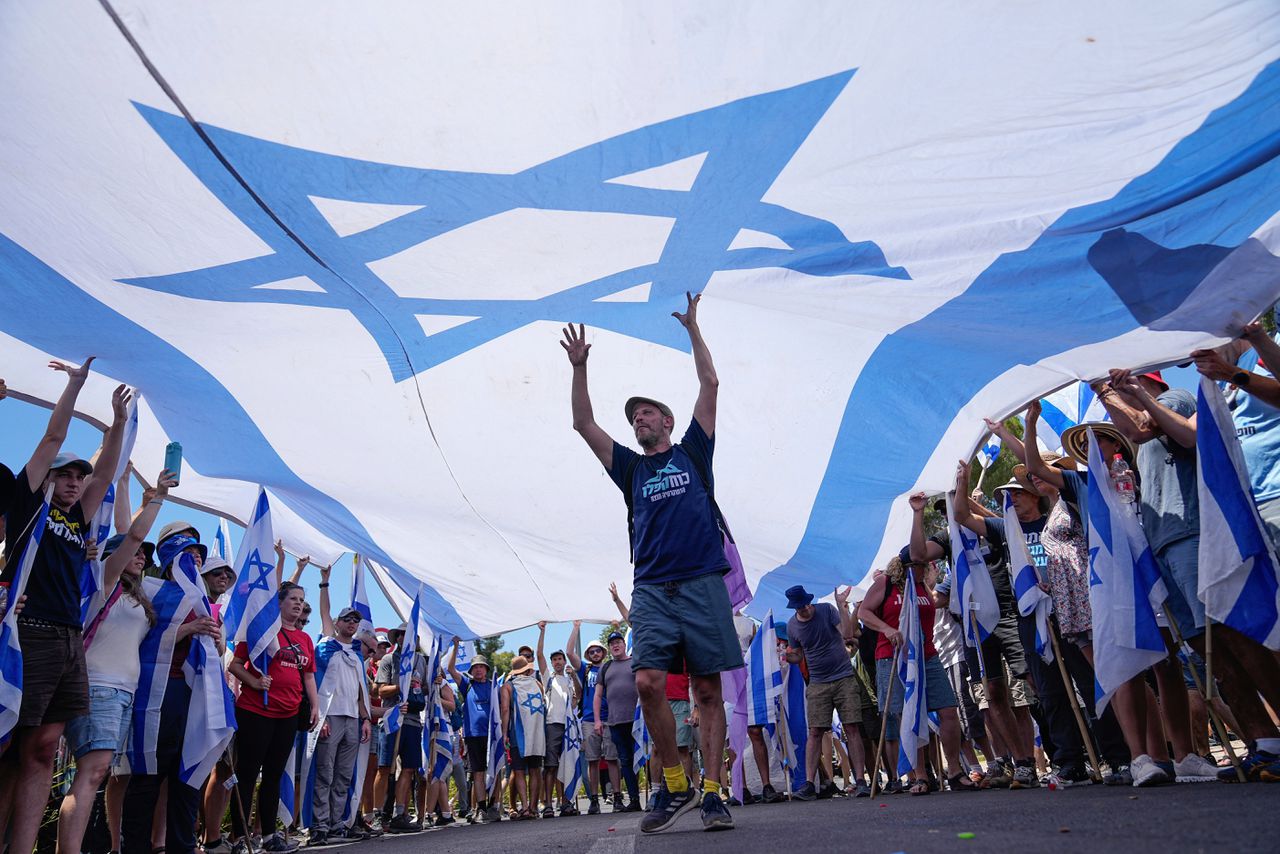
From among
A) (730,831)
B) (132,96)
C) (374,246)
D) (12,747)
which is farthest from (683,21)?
(12,747)

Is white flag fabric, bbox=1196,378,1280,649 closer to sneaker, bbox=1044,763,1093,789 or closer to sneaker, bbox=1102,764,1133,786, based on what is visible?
sneaker, bbox=1102,764,1133,786

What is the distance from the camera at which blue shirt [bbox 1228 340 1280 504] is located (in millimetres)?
3719

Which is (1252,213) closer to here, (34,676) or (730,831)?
(730,831)

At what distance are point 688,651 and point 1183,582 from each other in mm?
2038

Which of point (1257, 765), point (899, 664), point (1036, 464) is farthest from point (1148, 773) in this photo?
point (899, 664)

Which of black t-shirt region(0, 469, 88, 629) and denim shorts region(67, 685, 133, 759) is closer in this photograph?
black t-shirt region(0, 469, 88, 629)

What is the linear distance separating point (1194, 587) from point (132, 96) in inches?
175

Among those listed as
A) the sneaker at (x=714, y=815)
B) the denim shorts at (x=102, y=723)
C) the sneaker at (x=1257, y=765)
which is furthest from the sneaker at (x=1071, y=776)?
the denim shorts at (x=102, y=723)

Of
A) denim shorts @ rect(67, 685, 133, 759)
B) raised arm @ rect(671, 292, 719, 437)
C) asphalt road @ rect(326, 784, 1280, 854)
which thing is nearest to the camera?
asphalt road @ rect(326, 784, 1280, 854)

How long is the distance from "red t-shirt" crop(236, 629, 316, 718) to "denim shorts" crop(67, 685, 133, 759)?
1471 mm

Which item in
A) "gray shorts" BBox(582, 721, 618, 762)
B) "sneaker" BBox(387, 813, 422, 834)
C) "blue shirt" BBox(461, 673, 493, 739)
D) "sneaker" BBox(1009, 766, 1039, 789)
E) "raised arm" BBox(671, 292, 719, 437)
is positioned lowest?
"sneaker" BBox(387, 813, 422, 834)

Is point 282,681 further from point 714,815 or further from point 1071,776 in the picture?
point 1071,776

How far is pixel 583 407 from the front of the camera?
366 centimetres

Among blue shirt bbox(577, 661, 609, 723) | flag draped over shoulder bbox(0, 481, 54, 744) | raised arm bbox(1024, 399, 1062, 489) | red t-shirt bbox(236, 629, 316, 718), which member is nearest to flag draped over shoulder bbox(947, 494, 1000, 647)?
raised arm bbox(1024, 399, 1062, 489)
